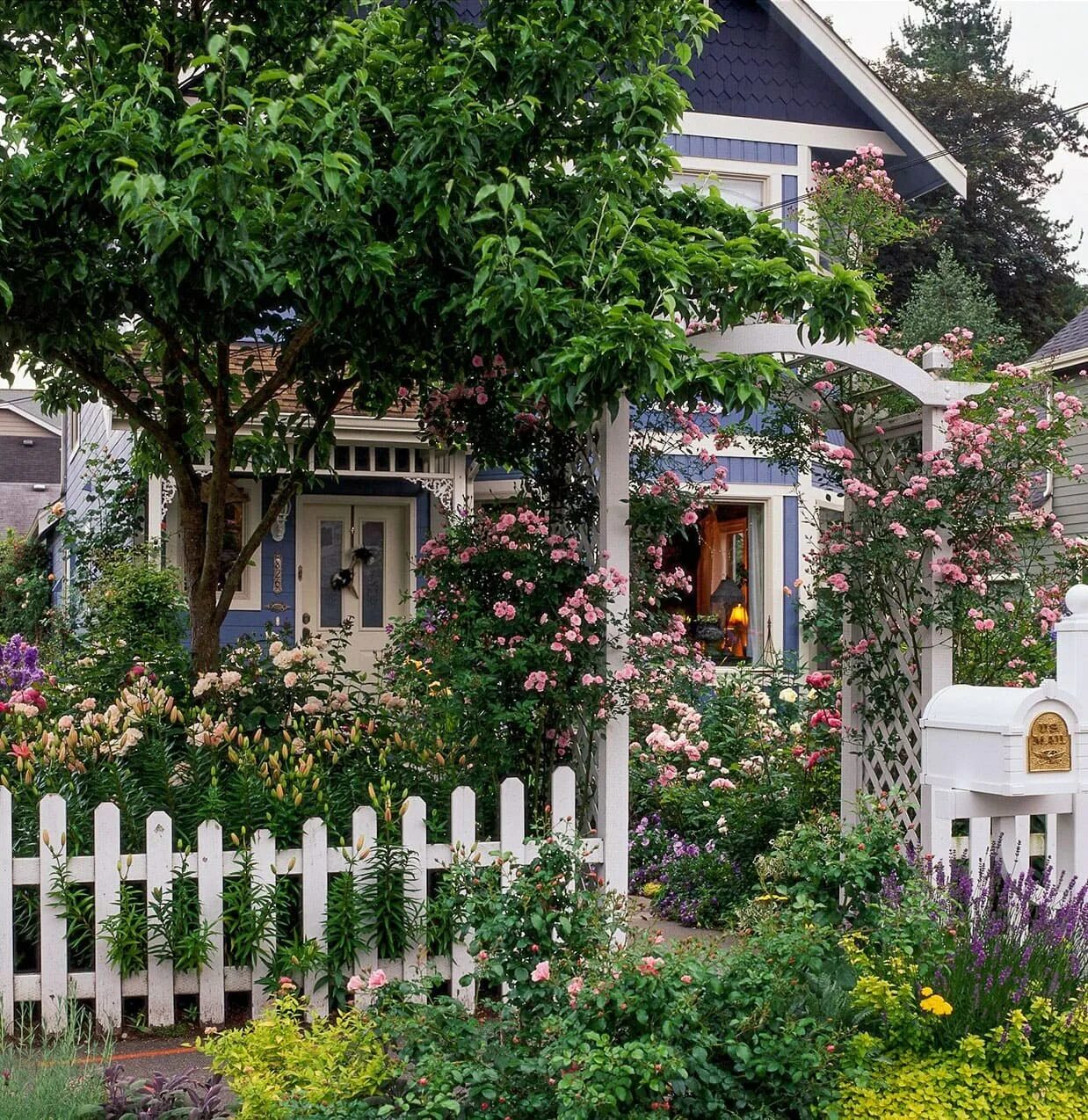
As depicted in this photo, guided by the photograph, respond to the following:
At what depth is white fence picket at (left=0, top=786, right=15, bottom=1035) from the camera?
4613mm

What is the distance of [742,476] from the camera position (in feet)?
42.5

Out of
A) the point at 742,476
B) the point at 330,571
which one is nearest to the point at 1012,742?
the point at 742,476

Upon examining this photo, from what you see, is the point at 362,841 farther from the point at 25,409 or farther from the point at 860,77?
the point at 25,409

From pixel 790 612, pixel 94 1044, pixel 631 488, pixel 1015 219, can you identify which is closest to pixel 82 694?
pixel 94 1044

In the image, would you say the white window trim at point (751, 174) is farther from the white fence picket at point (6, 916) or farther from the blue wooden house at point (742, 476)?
the white fence picket at point (6, 916)

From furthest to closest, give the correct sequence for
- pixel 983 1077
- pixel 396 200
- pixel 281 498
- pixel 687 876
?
1. pixel 687 876
2. pixel 281 498
3. pixel 396 200
4. pixel 983 1077

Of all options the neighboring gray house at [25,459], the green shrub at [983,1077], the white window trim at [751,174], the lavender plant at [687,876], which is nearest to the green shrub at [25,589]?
the white window trim at [751,174]

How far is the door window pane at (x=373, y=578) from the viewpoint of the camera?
42.4ft

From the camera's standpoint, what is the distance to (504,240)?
4770 millimetres

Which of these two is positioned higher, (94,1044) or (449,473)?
(449,473)

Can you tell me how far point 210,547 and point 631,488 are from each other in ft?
6.87

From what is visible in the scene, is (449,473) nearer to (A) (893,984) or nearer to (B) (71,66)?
Answer: (B) (71,66)

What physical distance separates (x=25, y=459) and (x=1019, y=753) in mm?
29256

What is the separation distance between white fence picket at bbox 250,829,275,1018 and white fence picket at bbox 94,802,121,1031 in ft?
1.55
